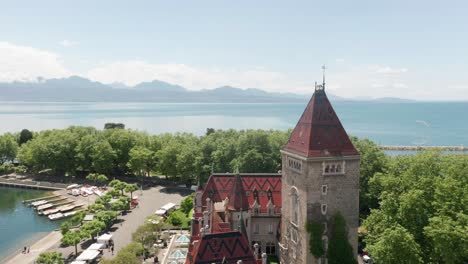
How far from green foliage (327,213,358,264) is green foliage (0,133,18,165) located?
92673 millimetres

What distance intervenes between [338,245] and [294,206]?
5.28 m

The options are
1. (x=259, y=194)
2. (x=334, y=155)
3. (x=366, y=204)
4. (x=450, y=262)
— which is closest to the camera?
(x=450, y=262)

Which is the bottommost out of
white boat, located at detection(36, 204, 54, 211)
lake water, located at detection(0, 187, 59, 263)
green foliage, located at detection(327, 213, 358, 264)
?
lake water, located at detection(0, 187, 59, 263)

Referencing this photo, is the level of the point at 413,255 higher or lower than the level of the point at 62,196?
higher

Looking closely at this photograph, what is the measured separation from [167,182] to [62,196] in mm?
20990

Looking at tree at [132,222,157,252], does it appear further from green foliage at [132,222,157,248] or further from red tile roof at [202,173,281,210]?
red tile roof at [202,173,281,210]

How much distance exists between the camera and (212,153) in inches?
2891

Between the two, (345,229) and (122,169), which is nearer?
(345,229)

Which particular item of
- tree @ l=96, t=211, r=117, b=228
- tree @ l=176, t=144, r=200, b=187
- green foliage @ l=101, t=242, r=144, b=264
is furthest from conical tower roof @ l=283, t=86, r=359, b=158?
tree @ l=176, t=144, r=200, b=187

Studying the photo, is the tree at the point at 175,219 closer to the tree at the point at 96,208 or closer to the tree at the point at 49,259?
the tree at the point at 96,208

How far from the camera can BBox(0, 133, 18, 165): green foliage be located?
96312 millimetres

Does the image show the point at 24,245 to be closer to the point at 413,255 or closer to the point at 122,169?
the point at 122,169

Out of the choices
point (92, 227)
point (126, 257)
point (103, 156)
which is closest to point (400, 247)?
point (126, 257)

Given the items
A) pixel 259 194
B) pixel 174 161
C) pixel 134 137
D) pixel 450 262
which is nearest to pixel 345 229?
pixel 450 262
